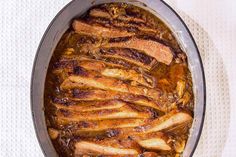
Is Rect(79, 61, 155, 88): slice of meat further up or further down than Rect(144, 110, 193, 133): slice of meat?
further up

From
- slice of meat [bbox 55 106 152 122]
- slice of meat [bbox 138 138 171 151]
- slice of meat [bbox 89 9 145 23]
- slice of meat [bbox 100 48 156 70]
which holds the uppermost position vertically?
slice of meat [bbox 89 9 145 23]

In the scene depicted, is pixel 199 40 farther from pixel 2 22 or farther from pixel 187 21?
pixel 2 22

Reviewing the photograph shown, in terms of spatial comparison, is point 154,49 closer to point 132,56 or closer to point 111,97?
point 132,56

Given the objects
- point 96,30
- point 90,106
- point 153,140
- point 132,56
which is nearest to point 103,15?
point 96,30

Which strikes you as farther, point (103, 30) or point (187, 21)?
point (187, 21)

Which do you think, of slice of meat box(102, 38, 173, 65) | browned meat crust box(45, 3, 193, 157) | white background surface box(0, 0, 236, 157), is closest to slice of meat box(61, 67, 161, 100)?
browned meat crust box(45, 3, 193, 157)

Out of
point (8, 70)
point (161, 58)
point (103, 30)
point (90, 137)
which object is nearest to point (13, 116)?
point (8, 70)

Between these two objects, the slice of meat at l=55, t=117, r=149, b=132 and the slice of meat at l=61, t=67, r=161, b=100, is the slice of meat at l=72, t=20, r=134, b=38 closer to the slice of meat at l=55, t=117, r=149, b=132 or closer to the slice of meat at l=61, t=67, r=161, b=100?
the slice of meat at l=61, t=67, r=161, b=100
